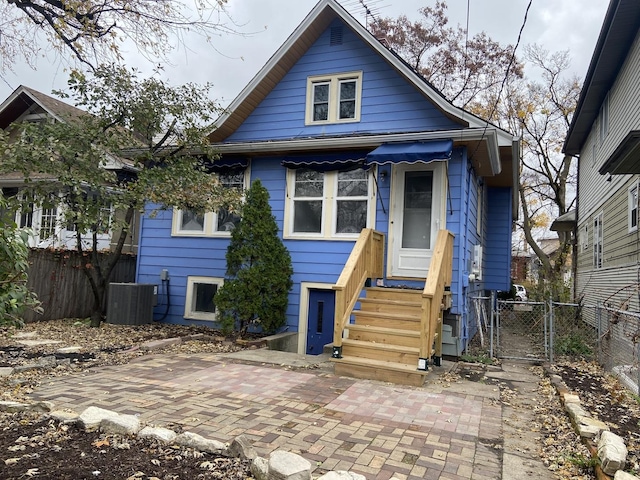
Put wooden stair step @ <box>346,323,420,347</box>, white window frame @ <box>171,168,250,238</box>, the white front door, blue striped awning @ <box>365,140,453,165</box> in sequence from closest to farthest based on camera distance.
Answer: wooden stair step @ <box>346,323,420,347</box>
blue striped awning @ <box>365,140,453,165</box>
the white front door
white window frame @ <box>171,168,250,238</box>

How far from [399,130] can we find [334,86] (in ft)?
5.79

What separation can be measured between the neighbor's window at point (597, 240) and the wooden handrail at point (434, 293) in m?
6.75

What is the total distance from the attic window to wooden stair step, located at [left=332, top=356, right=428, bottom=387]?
6550 mm

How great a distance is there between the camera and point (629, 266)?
29.2 feet

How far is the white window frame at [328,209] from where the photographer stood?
344 inches

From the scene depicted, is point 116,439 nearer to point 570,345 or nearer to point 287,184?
point 287,184

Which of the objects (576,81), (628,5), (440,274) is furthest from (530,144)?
(440,274)

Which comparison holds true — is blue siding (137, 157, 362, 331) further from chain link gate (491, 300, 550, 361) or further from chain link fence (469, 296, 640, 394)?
chain link gate (491, 300, 550, 361)

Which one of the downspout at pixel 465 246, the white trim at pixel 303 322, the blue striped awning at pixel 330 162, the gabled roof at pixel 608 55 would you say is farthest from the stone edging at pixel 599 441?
the gabled roof at pixel 608 55

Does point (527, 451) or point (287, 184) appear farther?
point (287, 184)

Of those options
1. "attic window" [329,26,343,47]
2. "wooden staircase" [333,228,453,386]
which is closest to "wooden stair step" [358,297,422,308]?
"wooden staircase" [333,228,453,386]

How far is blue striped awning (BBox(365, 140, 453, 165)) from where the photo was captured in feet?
24.0

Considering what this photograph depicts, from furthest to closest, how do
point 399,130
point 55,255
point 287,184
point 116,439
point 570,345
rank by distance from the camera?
1. point 55,255
2. point 287,184
3. point 399,130
4. point 570,345
5. point 116,439

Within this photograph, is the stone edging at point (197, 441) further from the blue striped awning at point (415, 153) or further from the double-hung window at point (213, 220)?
the double-hung window at point (213, 220)
